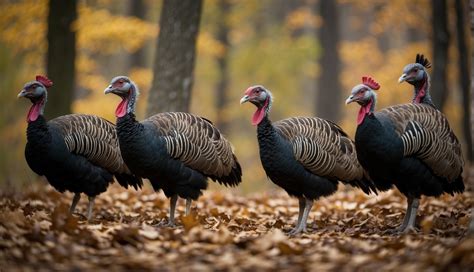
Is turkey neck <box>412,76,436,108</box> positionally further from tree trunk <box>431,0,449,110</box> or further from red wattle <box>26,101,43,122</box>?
tree trunk <box>431,0,449,110</box>

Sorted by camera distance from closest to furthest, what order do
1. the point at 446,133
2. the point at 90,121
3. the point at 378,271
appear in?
1. the point at 378,271
2. the point at 446,133
3. the point at 90,121

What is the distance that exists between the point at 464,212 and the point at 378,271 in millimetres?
3426

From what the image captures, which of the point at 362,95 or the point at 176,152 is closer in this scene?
the point at 362,95

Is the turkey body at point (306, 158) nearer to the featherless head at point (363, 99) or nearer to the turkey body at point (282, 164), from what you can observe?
the turkey body at point (282, 164)

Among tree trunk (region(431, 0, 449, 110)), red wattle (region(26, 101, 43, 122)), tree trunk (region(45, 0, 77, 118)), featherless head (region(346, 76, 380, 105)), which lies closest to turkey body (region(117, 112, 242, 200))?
red wattle (region(26, 101, 43, 122))

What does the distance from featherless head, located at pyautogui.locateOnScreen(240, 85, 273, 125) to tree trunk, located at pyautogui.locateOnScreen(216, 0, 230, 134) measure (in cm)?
1470

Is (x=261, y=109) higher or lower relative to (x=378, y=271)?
higher

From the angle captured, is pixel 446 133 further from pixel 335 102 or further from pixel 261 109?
pixel 335 102

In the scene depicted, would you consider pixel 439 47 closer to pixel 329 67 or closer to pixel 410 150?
pixel 410 150

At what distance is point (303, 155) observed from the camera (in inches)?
287

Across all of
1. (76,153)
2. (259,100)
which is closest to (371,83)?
(259,100)

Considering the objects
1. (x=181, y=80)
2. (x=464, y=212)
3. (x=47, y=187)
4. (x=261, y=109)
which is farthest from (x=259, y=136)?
(x=47, y=187)

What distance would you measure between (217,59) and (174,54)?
12474 millimetres

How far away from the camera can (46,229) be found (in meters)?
5.65
